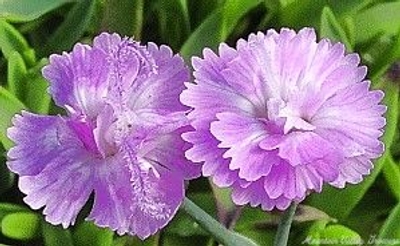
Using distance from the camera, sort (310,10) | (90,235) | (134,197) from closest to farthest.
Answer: (134,197)
(90,235)
(310,10)

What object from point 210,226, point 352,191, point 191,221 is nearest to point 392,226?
point 352,191

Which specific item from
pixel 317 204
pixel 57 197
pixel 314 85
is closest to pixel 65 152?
pixel 57 197

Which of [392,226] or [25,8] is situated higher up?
[25,8]

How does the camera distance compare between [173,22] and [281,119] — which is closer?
[281,119]

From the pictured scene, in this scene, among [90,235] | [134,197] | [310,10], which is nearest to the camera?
[134,197]

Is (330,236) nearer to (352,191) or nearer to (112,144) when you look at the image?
(352,191)

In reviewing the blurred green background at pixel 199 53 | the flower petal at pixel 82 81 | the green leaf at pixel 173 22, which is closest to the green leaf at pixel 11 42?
the blurred green background at pixel 199 53

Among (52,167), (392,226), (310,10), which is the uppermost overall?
(52,167)

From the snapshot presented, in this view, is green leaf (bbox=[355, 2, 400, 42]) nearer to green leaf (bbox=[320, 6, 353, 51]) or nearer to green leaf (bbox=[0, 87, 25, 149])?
green leaf (bbox=[320, 6, 353, 51])
